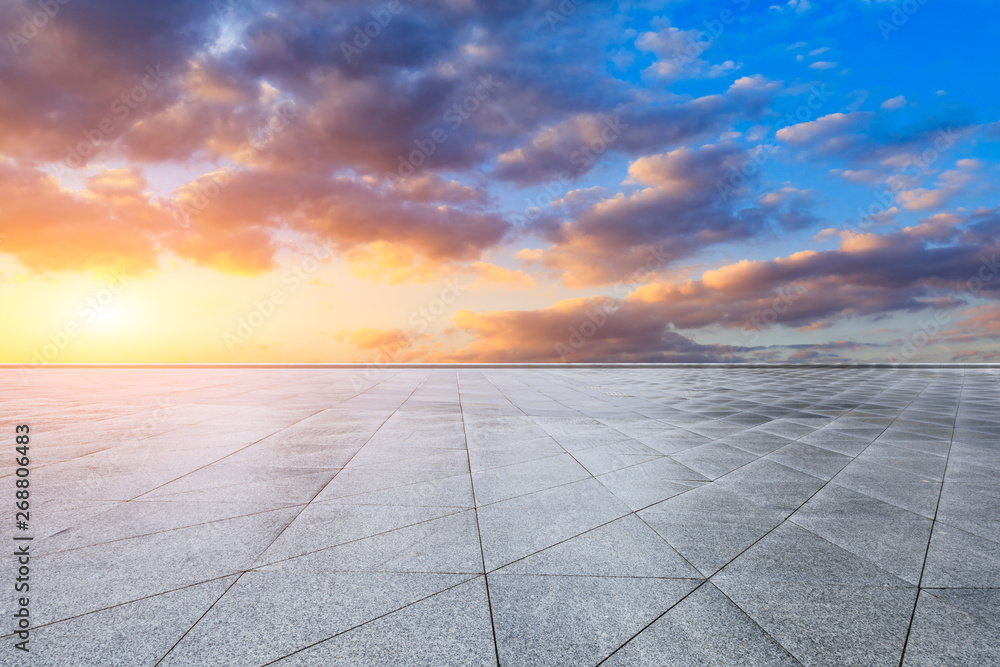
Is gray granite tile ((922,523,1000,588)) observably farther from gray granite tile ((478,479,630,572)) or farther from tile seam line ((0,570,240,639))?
tile seam line ((0,570,240,639))

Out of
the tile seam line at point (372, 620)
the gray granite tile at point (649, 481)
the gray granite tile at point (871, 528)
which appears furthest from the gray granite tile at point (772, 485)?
the tile seam line at point (372, 620)

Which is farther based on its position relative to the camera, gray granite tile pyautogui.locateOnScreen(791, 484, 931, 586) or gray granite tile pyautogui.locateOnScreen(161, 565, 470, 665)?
gray granite tile pyautogui.locateOnScreen(791, 484, 931, 586)

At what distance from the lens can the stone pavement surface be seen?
3.05 m

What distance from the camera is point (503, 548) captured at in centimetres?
432

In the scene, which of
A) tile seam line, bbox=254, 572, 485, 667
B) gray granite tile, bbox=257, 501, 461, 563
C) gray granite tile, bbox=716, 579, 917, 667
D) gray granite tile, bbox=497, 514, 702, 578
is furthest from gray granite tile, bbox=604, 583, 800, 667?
gray granite tile, bbox=257, 501, 461, 563

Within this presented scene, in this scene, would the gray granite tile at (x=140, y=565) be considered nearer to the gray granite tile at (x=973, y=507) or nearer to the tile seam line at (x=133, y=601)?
the tile seam line at (x=133, y=601)

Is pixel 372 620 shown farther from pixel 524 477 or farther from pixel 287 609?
pixel 524 477

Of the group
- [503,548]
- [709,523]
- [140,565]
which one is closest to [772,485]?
[709,523]

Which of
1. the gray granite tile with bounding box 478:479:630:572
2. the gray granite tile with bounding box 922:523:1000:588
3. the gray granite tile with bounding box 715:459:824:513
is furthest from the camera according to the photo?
the gray granite tile with bounding box 715:459:824:513

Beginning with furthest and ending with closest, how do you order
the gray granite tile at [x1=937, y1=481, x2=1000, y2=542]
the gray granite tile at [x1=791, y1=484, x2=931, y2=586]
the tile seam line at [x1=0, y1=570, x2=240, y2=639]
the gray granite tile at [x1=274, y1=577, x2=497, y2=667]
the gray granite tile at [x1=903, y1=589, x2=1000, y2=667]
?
the gray granite tile at [x1=937, y1=481, x2=1000, y2=542] < the gray granite tile at [x1=791, y1=484, x2=931, y2=586] < the tile seam line at [x1=0, y1=570, x2=240, y2=639] < the gray granite tile at [x1=903, y1=589, x2=1000, y2=667] < the gray granite tile at [x1=274, y1=577, x2=497, y2=667]

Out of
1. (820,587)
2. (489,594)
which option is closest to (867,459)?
(820,587)

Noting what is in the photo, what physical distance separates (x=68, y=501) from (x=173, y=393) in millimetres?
12609

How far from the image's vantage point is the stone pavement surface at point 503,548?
3.05 m

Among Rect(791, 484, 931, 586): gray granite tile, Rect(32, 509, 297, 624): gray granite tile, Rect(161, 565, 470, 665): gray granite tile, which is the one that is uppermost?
Rect(32, 509, 297, 624): gray granite tile
